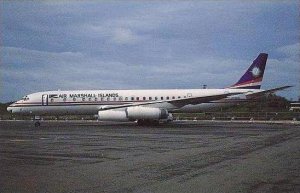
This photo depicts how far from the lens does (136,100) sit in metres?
35.8

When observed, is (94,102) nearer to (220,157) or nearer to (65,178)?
(220,157)

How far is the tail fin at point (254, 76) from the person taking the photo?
37.9m

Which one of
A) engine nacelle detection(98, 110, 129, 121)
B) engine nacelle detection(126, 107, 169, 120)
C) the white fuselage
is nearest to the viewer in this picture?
engine nacelle detection(126, 107, 169, 120)

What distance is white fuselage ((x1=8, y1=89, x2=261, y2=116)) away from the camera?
3544cm

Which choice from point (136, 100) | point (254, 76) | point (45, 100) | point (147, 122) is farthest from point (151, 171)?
point (254, 76)

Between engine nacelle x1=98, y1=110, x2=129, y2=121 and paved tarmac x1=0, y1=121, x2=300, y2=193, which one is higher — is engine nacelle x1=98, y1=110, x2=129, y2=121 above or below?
above

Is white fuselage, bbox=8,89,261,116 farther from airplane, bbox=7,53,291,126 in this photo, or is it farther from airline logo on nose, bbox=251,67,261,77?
airline logo on nose, bbox=251,67,261,77

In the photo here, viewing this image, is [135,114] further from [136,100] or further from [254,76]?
[254,76]

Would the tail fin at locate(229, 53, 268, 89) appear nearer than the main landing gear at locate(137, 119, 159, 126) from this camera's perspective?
No

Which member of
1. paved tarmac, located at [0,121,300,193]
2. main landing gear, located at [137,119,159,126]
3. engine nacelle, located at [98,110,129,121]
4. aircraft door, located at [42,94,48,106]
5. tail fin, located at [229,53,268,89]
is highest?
tail fin, located at [229,53,268,89]

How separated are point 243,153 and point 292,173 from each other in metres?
3.92

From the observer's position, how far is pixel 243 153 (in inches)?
489

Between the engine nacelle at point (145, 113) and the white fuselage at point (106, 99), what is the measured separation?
82.3 inches

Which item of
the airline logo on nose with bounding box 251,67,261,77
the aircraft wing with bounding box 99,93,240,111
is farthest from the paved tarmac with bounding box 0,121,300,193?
the airline logo on nose with bounding box 251,67,261,77
